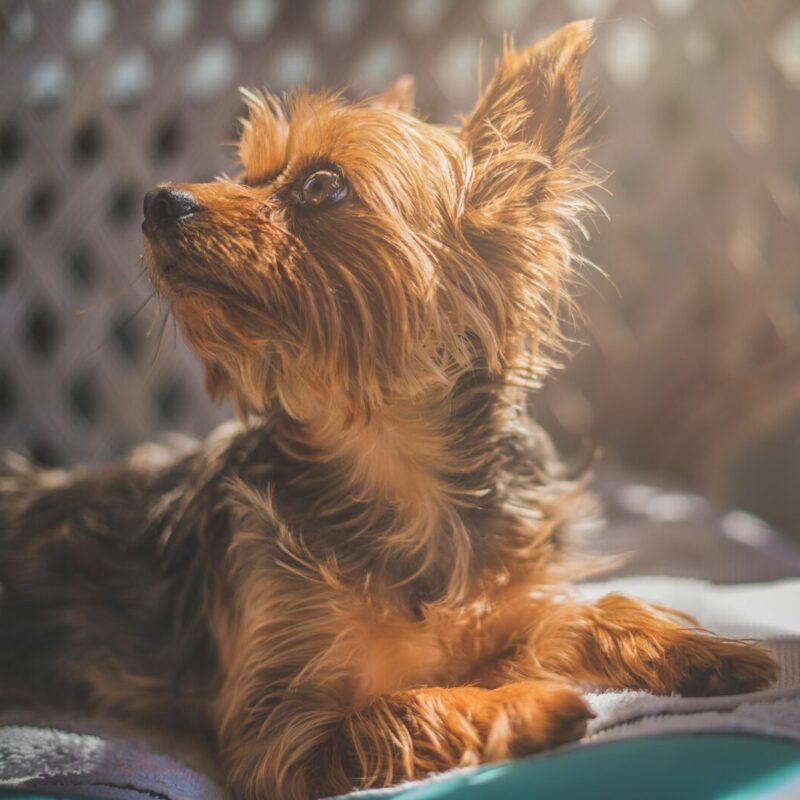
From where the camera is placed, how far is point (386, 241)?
2.37 ft

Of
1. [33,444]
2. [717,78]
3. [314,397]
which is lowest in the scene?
[33,444]

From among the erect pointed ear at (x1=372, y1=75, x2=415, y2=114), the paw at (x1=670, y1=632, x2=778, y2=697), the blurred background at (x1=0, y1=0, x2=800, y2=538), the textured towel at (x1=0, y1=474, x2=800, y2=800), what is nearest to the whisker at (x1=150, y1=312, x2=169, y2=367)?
the blurred background at (x1=0, y1=0, x2=800, y2=538)

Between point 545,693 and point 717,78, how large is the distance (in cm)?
96

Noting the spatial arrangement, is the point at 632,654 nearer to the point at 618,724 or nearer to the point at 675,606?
the point at 618,724

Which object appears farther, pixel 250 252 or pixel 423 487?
pixel 423 487

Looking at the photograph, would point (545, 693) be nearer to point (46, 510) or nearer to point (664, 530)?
point (664, 530)

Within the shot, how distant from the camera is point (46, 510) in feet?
4.00

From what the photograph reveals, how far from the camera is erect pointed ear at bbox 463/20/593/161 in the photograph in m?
0.67

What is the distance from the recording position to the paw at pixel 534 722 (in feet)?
2.24

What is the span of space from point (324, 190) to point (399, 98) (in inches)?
6.0

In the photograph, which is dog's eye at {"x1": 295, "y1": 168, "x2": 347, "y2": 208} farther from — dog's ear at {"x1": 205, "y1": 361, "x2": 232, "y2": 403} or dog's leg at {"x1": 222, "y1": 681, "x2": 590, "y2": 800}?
dog's leg at {"x1": 222, "y1": 681, "x2": 590, "y2": 800}

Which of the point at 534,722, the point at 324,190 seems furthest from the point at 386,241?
the point at 534,722

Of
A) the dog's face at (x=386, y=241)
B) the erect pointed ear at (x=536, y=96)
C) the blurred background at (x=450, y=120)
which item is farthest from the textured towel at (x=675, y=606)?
the erect pointed ear at (x=536, y=96)

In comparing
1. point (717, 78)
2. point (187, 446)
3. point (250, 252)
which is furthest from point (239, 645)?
point (717, 78)
